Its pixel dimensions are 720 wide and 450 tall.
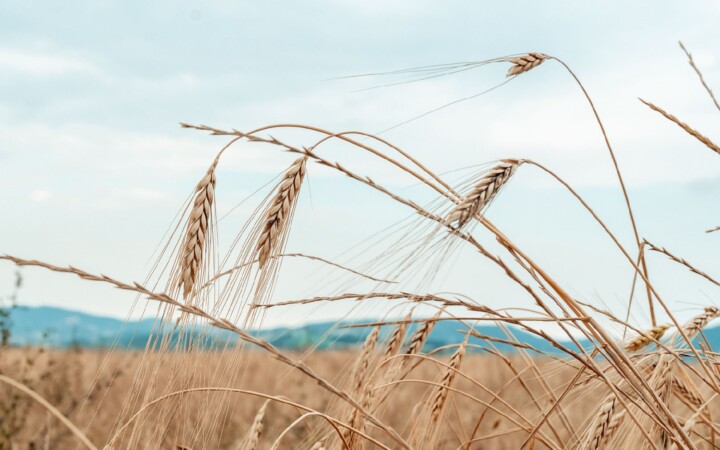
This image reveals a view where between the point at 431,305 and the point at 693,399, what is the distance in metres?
1.10

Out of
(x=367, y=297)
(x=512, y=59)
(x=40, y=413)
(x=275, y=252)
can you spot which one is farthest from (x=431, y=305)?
(x=40, y=413)

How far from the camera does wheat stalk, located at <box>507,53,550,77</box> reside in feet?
6.43

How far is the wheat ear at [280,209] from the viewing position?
161 centimetres

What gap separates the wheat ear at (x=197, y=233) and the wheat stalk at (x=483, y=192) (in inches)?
19.5

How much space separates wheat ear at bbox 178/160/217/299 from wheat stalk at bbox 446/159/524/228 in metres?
0.49

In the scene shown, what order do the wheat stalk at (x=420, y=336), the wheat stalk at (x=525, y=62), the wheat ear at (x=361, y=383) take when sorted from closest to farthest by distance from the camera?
the wheat ear at (x=361, y=383)
the wheat stalk at (x=525, y=62)
the wheat stalk at (x=420, y=336)

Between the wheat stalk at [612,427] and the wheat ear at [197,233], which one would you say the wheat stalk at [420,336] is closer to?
the wheat stalk at [612,427]

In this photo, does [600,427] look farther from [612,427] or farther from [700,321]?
[700,321]

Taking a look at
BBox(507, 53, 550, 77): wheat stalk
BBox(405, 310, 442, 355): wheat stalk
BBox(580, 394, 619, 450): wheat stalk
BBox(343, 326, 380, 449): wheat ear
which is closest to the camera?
BBox(580, 394, 619, 450): wheat stalk

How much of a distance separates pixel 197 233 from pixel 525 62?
946 millimetres

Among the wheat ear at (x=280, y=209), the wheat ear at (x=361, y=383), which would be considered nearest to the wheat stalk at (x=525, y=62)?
the wheat ear at (x=280, y=209)

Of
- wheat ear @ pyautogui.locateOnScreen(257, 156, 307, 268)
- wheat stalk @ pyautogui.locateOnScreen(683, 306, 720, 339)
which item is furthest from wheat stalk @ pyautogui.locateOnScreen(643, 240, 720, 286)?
wheat ear @ pyautogui.locateOnScreen(257, 156, 307, 268)

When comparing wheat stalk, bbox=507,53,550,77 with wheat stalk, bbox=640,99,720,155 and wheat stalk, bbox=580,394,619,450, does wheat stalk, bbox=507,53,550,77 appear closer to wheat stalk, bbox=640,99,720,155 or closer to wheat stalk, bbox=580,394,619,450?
wheat stalk, bbox=640,99,720,155

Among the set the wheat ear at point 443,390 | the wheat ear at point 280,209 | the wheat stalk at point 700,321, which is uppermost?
the wheat ear at point 280,209
